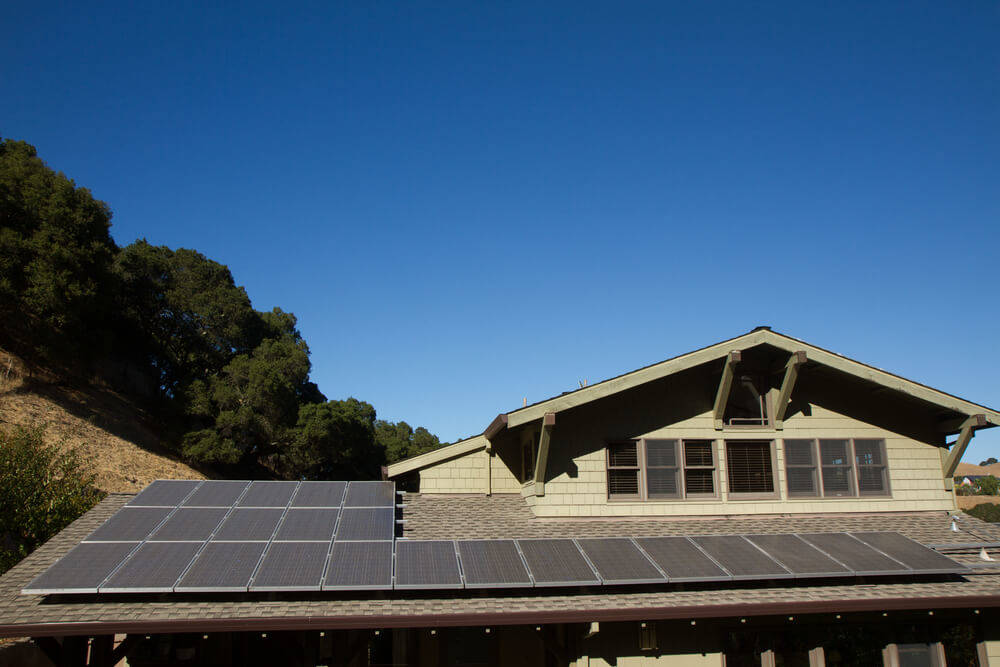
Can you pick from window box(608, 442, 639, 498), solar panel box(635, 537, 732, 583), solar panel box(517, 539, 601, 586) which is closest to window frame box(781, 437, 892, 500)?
window box(608, 442, 639, 498)

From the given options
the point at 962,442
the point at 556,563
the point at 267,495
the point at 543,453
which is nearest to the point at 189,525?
the point at 267,495

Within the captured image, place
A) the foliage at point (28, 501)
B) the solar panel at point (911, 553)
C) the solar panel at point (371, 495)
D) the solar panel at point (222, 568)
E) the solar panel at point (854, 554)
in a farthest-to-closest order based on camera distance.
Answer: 1. the foliage at point (28, 501)
2. the solar panel at point (371, 495)
3. the solar panel at point (911, 553)
4. the solar panel at point (854, 554)
5. the solar panel at point (222, 568)

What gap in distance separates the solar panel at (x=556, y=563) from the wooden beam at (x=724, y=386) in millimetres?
4092

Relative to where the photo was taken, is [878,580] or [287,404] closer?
[878,580]

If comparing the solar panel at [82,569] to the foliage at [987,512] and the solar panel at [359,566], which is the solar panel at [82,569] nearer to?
the solar panel at [359,566]

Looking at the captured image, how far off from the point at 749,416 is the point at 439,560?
696 cm

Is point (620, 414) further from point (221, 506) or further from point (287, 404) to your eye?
point (287, 404)

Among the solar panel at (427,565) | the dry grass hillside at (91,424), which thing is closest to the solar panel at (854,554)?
the solar panel at (427,565)

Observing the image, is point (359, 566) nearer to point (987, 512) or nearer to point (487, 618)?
point (487, 618)

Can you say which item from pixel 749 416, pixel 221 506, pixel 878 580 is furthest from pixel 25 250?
pixel 878 580

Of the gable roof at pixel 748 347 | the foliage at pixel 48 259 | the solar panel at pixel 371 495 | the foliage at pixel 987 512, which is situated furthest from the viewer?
the foliage at pixel 987 512

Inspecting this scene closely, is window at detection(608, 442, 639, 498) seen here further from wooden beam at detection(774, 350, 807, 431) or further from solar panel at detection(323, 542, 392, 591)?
solar panel at detection(323, 542, 392, 591)

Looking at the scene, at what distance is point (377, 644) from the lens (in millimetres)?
12781

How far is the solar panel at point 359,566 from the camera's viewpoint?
8.99 meters
